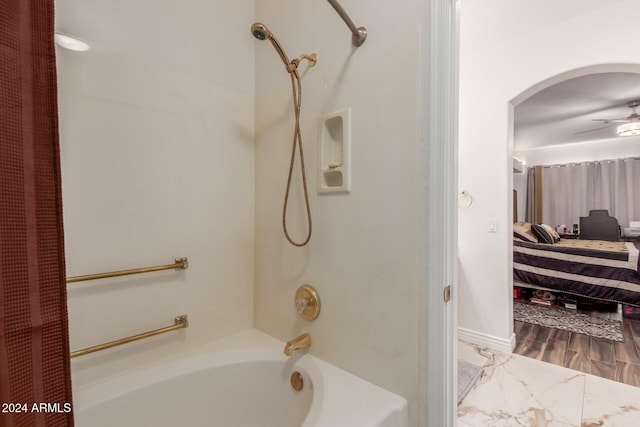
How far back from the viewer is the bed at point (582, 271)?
3248mm

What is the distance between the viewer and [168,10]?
128 centimetres

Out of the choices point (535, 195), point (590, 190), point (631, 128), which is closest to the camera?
point (631, 128)

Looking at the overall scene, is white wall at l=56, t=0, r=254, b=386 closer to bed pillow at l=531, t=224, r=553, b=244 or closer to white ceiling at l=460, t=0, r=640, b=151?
white ceiling at l=460, t=0, r=640, b=151

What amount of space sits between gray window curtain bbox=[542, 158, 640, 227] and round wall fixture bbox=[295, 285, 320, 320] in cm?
765

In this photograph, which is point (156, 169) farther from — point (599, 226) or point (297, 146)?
point (599, 226)

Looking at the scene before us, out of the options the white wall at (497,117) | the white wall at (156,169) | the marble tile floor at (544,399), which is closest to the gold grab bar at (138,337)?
the white wall at (156,169)

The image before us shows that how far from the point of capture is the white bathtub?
0.98 m

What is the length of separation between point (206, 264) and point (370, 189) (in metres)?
0.91

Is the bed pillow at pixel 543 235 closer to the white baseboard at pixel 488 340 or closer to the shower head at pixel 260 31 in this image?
the white baseboard at pixel 488 340

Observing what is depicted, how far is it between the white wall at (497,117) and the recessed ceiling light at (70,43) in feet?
7.75

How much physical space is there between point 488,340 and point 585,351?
2.67ft

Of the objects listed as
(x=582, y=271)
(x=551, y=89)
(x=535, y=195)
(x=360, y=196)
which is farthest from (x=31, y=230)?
(x=535, y=195)

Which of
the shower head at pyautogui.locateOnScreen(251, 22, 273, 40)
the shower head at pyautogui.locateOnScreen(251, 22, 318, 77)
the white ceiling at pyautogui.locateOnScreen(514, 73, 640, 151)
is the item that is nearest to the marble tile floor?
the shower head at pyautogui.locateOnScreen(251, 22, 318, 77)

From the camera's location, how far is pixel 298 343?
1266 mm
